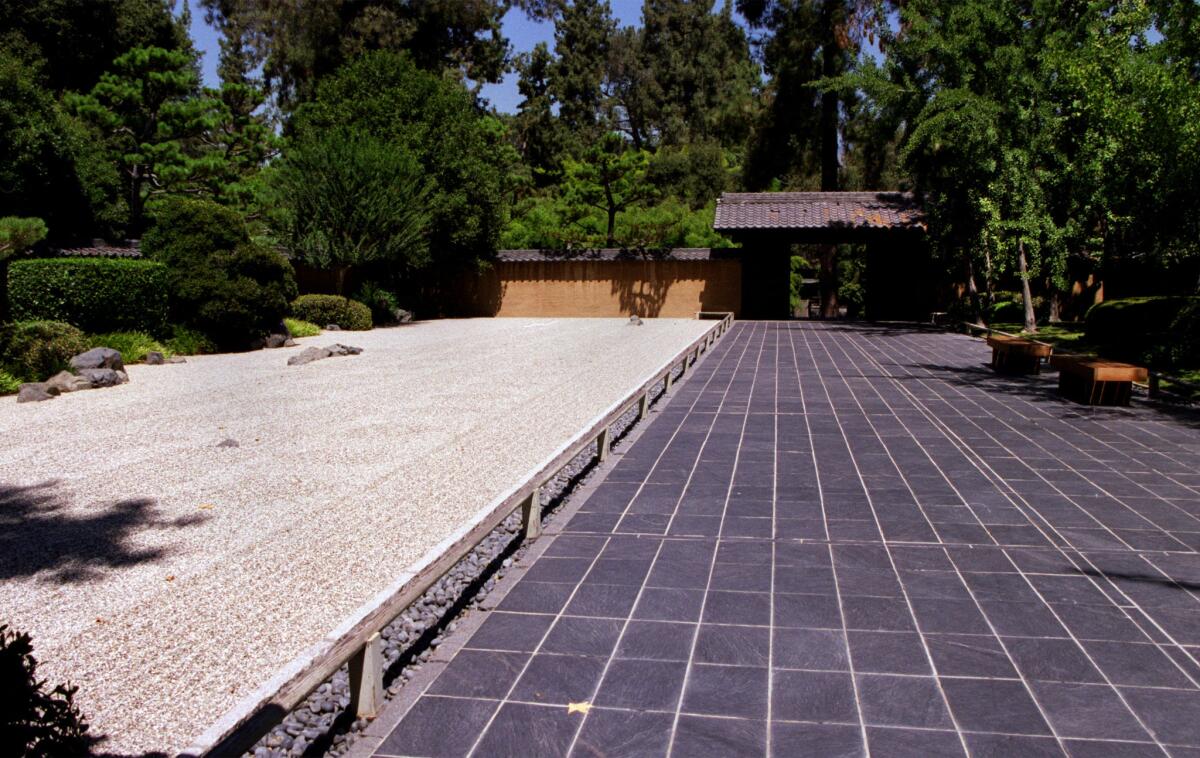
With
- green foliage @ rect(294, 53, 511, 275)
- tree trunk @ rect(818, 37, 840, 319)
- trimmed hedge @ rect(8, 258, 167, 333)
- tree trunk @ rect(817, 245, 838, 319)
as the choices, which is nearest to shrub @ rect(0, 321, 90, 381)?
trimmed hedge @ rect(8, 258, 167, 333)

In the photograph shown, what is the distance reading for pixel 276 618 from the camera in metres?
4.04

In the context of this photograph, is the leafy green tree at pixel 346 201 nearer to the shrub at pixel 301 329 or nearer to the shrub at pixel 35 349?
the shrub at pixel 301 329

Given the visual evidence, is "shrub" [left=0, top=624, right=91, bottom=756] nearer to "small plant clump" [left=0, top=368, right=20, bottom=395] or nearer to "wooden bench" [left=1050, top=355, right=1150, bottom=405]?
"wooden bench" [left=1050, top=355, right=1150, bottom=405]

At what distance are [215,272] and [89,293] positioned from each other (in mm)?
2444

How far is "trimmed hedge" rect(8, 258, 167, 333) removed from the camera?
1438 cm

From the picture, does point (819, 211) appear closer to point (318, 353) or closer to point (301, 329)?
point (301, 329)

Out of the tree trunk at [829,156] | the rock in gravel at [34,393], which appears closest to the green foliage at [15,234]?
the rock in gravel at [34,393]

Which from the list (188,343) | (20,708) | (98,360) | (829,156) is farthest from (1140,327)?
(188,343)

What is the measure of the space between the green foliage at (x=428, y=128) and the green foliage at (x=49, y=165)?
18.4 ft

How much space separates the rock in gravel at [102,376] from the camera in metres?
11.9

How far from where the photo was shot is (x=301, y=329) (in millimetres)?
20625

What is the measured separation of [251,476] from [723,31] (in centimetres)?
4529

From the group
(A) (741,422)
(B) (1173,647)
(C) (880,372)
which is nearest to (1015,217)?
(C) (880,372)

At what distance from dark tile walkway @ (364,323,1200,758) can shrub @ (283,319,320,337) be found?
49.9ft
